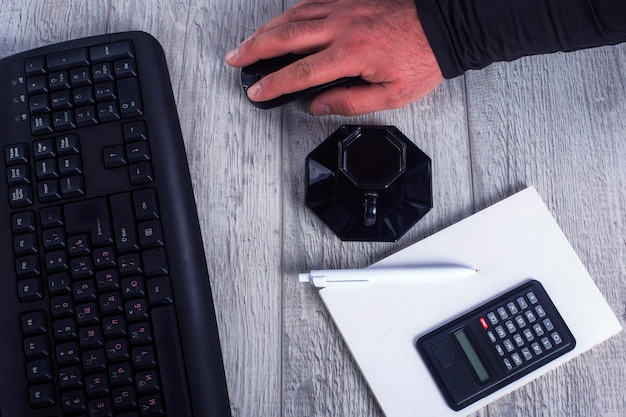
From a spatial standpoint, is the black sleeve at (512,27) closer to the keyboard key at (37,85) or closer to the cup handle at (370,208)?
the cup handle at (370,208)

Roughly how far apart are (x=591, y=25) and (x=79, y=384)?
1.97 feet

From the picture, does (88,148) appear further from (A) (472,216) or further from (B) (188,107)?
(A) (472,216)

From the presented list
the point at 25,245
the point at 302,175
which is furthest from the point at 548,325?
the point at 25,245

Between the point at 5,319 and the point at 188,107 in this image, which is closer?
the point at 5,319

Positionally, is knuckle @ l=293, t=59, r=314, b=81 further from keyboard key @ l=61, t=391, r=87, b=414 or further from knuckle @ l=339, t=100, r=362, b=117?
keyboard key @ l=61, t=391, r=87, b=414

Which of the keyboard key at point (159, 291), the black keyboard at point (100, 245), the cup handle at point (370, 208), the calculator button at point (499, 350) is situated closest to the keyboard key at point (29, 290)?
the black keyboard at point (100, 245)

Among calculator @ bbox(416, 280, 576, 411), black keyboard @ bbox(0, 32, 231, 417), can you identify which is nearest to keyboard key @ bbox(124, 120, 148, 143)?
black keyboard @ bbox(0, 32, 231, 417)

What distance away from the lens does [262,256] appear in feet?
2.02

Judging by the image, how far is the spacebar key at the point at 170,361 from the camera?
527 mm

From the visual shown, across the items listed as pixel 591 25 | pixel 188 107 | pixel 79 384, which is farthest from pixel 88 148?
pixel 591 25

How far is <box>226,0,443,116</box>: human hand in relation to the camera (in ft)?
2.08

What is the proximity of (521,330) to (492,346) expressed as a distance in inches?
1.3

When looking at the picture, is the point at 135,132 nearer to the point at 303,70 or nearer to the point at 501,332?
the point at 303,70

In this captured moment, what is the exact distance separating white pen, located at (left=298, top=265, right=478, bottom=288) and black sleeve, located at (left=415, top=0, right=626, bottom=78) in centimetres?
22
